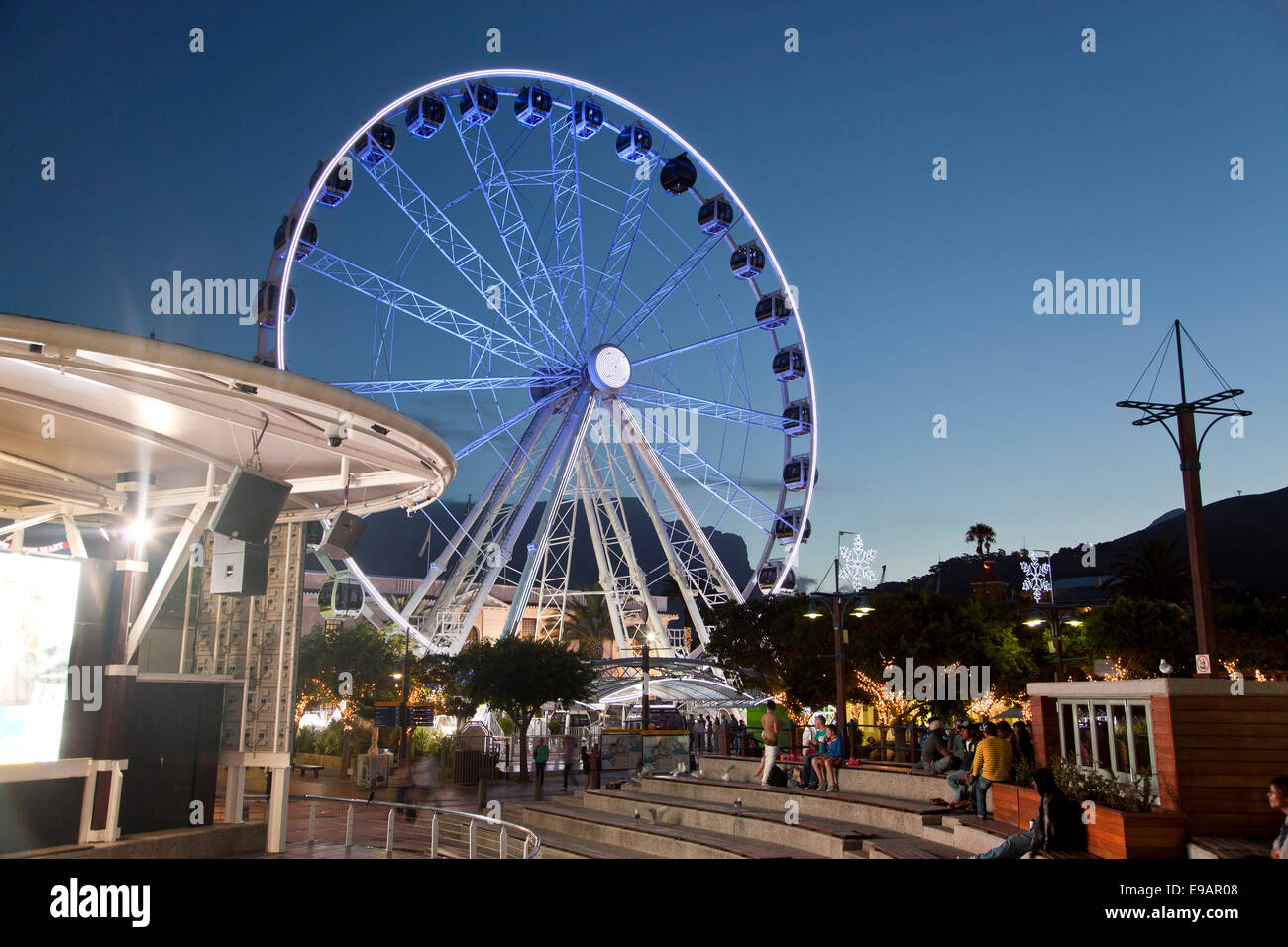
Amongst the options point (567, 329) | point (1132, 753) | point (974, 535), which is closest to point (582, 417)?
point (567, 329)

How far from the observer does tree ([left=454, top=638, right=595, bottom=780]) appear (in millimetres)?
33375

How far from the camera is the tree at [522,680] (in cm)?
3338

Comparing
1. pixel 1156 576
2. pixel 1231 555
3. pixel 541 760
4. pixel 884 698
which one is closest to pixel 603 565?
pixel 884 698

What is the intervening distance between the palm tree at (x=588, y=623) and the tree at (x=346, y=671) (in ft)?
109

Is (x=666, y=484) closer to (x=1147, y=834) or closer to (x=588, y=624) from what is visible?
(x=1147, y=834)

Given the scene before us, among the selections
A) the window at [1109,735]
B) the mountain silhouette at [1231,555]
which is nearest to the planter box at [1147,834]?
the window at [1109,735]

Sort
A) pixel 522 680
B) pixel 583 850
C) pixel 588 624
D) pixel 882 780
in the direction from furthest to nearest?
pixel 588 624 < pixel 522 680 < pixel 882 780 < pixel 583 850

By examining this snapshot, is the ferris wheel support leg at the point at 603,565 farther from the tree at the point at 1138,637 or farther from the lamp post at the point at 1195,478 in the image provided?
the lamp post at the point at 1195,478

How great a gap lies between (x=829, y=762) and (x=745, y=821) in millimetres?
2105

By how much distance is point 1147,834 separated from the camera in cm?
805

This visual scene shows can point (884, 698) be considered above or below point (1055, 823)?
below
